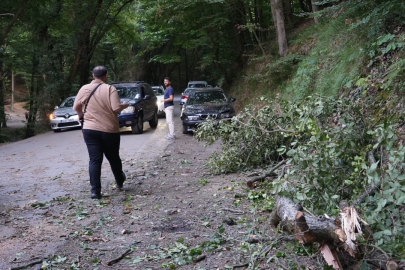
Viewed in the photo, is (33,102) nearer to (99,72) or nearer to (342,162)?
(99,72)

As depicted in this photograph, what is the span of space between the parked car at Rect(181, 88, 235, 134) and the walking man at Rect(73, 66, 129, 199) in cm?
876

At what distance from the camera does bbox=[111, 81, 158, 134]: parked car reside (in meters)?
17.9

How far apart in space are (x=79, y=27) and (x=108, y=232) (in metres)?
23.4

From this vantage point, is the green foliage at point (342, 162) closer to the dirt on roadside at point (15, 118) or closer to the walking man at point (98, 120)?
the walking man at point (98, 120)

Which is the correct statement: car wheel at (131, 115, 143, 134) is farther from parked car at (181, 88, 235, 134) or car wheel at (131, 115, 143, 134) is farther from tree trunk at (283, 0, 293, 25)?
tree trunk at (283, 0, 293, 25)

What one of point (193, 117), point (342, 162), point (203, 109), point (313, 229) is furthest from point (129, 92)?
point (313, 229)

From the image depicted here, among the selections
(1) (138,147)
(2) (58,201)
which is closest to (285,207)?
(2) (58,201)

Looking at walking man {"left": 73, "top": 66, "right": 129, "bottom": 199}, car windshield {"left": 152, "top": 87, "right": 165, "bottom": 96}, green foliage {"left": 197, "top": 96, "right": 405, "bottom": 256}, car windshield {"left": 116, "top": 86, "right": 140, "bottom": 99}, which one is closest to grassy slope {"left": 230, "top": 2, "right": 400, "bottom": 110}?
green foliage {"left": 197, "top": 96, "right": 405, "bottom": 256}

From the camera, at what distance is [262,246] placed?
470 centimetres

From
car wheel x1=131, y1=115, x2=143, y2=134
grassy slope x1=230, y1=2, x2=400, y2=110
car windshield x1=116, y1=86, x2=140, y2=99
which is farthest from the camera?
car windshield x1=116, y1=86, x2=140, y2=99

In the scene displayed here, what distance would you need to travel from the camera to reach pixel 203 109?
16.9 meters

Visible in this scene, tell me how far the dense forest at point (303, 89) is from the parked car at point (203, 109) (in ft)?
4.50

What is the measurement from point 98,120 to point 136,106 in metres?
10.8

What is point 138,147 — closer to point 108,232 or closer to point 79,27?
point 108,232
